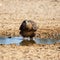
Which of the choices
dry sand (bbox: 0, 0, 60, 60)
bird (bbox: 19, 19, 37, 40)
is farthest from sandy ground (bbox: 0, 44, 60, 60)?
bird (bbox: 19, 19, 37, 40)

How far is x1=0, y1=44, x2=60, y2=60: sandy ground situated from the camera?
30.1 ft

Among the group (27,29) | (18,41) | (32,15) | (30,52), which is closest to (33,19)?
(32,15)

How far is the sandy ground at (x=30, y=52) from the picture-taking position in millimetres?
9180

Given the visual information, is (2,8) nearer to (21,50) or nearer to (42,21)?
(42,21)

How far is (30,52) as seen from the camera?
32.9 ft

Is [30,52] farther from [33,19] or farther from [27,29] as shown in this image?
[33,19]

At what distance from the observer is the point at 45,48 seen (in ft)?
35.2

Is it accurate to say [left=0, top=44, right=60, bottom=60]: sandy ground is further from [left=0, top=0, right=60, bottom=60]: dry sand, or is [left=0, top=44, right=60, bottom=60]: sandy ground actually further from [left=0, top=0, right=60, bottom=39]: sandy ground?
[left=0, top=0, right=60, bottom=39]: sandy ground

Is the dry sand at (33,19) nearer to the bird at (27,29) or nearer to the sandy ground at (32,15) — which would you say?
the sandy ground at (32,15)

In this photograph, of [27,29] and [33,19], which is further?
[33,19]

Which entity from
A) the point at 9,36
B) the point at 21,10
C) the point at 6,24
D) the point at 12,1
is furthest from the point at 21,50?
the point at 12,1

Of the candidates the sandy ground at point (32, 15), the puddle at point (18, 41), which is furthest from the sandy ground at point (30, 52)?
the sandy ground at point (32, 15)

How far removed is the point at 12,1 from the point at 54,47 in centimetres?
1389

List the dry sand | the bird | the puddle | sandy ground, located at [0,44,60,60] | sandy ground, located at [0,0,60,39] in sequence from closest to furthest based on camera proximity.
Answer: sandy ground, located at [0,44,60,60] < the dry sand < the puddle < the bird < sandy ground, located at [0,0,60,39]
